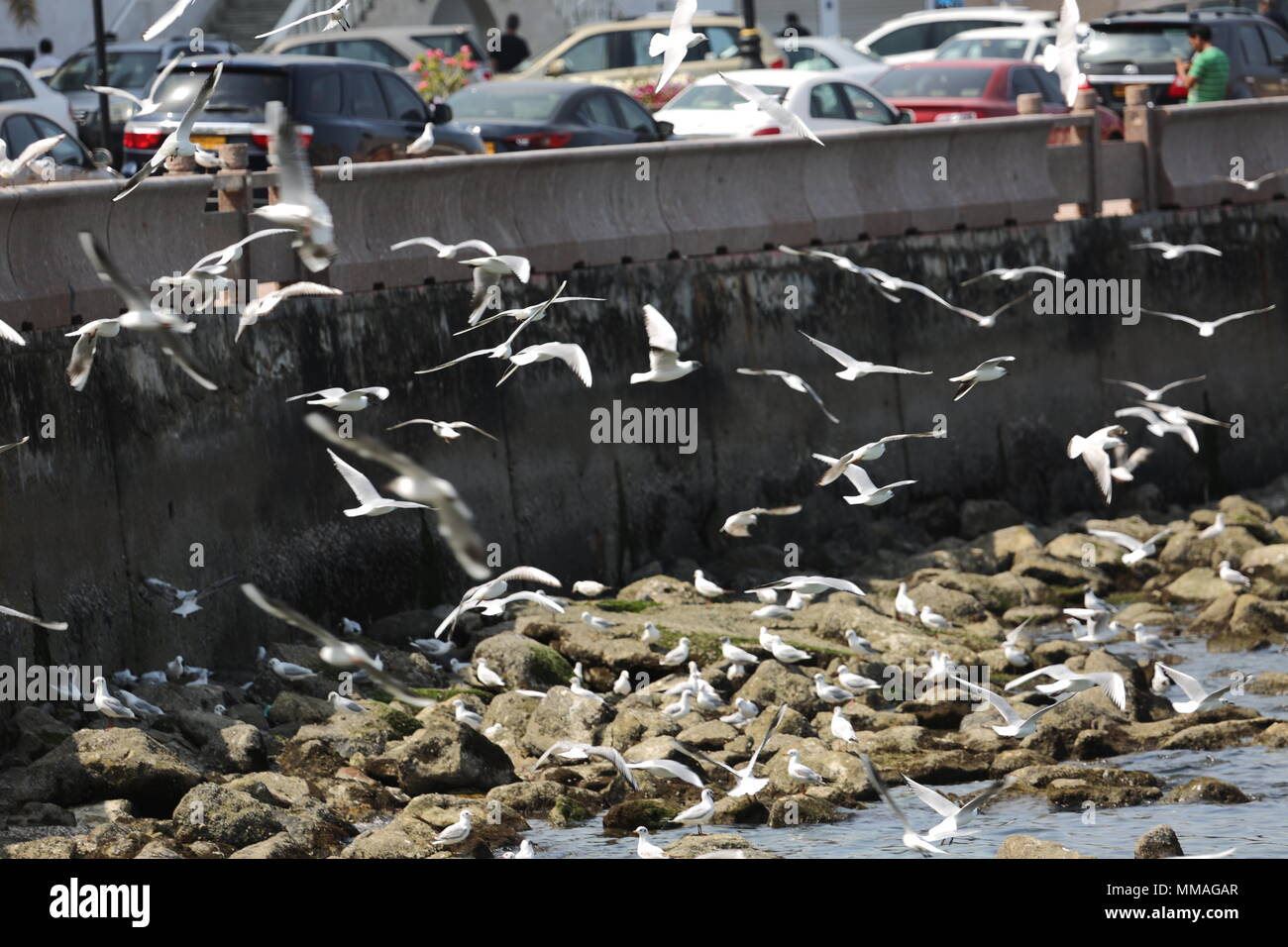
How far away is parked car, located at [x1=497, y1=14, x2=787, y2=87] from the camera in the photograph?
33094 millimetres

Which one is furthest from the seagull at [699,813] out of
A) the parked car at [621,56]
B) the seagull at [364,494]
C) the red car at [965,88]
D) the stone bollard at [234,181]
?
the parked car at [621,56]

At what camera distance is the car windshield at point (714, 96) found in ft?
83.4

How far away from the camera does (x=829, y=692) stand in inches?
588

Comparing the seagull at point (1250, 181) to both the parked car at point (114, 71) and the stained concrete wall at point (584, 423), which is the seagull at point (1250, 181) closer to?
the stained concrete wall at point (584, 423)

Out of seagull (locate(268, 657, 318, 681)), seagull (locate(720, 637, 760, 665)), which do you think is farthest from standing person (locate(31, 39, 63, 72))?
seagull (locate(720, 637, 760, 665))

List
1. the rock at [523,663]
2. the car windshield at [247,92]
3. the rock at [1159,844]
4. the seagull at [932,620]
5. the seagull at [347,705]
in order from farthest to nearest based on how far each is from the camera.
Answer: the car windshield at [247,92] < the seagull at [932,620] < the rock at [523,663] < the seagull at [347,705] < the rock at [1159,844]


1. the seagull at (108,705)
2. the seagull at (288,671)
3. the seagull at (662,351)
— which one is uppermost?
the seagull at (662,351)

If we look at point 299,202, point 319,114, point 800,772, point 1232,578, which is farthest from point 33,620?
point 319,114

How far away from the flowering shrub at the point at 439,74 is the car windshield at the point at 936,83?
5458 millimetres

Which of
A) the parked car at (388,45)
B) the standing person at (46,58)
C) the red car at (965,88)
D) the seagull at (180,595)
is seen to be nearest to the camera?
the seagull at (180,595)

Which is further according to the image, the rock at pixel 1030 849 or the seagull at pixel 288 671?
the seagull at pixel 288 671

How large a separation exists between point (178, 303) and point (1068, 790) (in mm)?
6074

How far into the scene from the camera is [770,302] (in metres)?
20.1

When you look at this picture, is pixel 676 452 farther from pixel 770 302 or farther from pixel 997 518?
pixel 997 518
